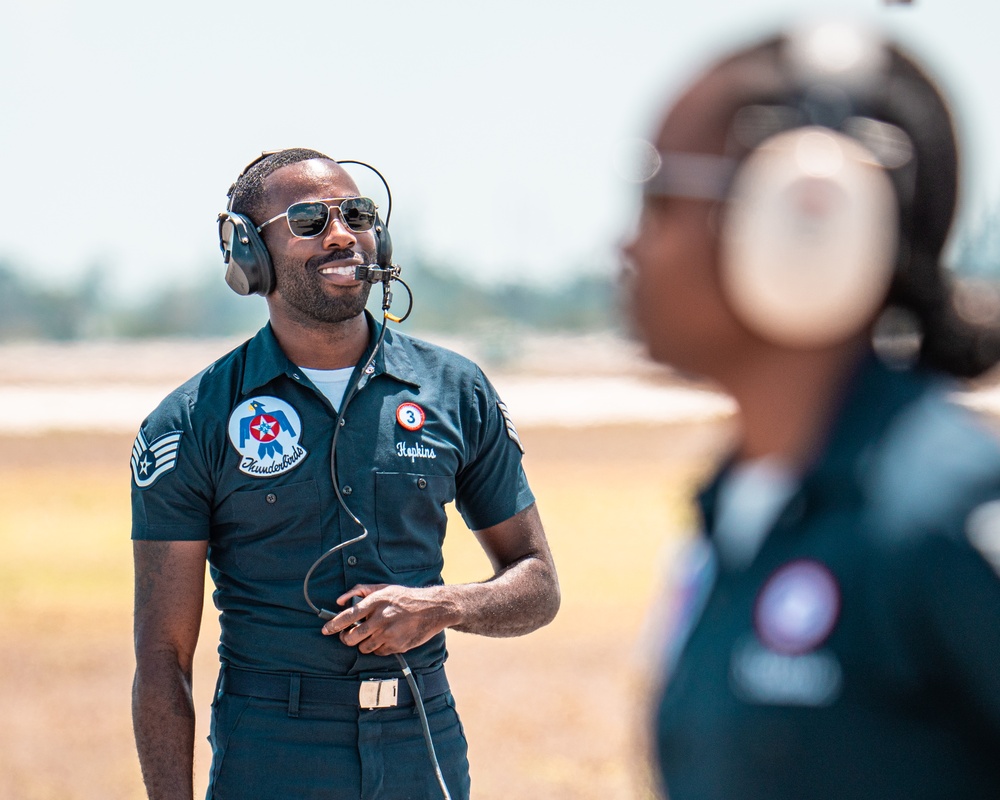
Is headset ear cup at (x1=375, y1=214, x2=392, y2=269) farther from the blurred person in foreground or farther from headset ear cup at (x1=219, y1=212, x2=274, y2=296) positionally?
the blurred person in foreground

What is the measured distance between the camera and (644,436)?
30.9m

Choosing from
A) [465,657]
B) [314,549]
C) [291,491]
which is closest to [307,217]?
[291,491]

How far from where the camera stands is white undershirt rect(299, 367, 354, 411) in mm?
3387

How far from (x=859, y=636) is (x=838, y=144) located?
1.85ft

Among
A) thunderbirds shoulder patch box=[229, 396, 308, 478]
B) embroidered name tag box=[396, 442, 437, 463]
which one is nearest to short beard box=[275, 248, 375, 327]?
thunderbirds shoulder patch box=[229, 396, 308, 478]

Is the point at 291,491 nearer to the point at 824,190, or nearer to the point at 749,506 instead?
the point at 749,506

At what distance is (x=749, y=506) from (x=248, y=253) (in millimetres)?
2241

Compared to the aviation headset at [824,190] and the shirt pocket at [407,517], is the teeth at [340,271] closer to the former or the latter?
the shirt pocket at [407,517]

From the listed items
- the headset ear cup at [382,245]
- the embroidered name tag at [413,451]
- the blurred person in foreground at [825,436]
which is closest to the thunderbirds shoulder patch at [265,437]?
the embroidered name tag at [413,451]

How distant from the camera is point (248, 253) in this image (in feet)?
11.4

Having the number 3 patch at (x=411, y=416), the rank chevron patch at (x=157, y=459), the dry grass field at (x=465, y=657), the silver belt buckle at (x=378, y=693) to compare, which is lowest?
the dry grass field at (x=465, y=657)

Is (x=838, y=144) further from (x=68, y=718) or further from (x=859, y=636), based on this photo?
(x=68, y=718)

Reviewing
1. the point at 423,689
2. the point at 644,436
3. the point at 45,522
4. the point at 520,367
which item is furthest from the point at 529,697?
the point at 520,367

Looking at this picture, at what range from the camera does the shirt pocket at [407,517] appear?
10.6ft
